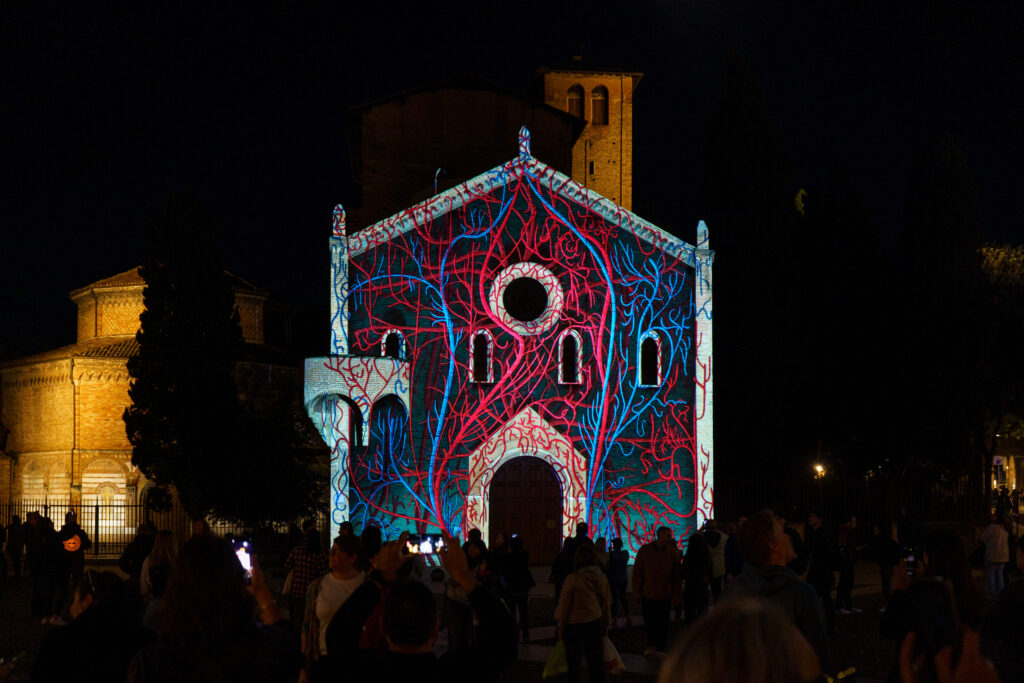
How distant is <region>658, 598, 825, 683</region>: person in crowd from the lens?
106 inches

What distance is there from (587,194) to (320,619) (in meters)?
21.4

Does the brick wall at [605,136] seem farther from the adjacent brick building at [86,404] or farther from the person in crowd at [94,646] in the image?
the person in crowd at [94,646]

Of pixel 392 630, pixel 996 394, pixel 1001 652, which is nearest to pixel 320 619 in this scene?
pixel 392 630

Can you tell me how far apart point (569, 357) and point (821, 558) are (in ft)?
40.7

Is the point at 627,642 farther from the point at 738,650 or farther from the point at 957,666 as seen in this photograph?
the point at 738,650

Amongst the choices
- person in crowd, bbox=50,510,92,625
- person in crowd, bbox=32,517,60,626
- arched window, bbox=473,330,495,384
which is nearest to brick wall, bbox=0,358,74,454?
arched window, bbox=473,330,495,384

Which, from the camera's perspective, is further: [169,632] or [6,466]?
[6,466]

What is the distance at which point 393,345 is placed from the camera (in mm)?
28344

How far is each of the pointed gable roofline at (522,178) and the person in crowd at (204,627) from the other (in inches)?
952

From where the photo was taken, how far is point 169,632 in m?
4.32

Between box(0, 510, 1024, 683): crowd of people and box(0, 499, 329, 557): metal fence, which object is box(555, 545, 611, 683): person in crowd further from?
box(0, 499, 329, 557): metal fence

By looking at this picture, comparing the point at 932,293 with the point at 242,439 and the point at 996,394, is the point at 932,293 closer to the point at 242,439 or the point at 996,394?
the point at 996,394

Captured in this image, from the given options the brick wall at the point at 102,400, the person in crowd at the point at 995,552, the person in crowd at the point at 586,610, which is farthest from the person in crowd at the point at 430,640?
the brick wall at the point at 102,400

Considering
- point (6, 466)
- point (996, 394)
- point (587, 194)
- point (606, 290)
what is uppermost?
point (587, 194)
